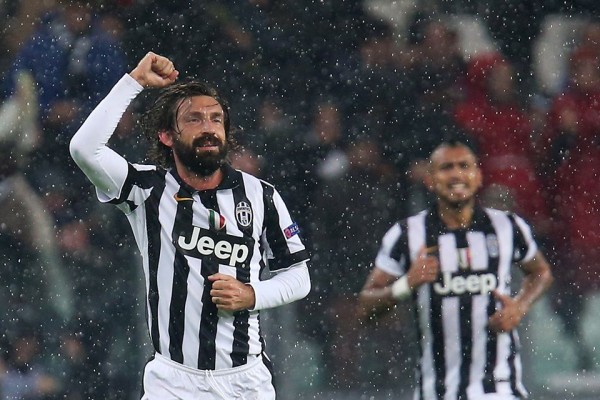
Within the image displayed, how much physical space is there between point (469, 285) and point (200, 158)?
132cm

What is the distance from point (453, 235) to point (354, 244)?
3.07 ft

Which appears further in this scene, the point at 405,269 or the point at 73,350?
the point at 73,350

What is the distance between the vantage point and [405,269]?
4613 millimetres

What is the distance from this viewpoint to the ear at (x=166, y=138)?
3.82 m

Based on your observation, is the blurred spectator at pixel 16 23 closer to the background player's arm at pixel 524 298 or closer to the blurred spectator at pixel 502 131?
the blurred spectator at pixel 502 131

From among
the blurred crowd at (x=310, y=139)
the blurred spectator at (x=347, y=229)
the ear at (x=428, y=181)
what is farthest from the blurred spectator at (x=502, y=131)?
the blurred spectator at (x=347, y=229)

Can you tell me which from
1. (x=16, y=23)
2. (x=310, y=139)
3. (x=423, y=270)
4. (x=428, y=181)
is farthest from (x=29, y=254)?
(x=423, y=270)

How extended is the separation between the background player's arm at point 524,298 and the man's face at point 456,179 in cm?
33

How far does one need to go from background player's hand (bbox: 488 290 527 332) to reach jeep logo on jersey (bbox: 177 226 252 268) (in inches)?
45.1

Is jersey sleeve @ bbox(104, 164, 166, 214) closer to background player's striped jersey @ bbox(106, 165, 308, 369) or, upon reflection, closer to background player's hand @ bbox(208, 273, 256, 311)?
background player's striped jersey @ bbox(106, 165, 308, 369)

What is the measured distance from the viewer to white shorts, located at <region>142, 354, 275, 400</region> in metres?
3.60

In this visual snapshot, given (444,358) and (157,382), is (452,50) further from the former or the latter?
(157,382)

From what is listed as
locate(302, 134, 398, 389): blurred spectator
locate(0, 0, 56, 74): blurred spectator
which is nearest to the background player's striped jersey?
locate(302, 134, 398, 389): blurred spectator

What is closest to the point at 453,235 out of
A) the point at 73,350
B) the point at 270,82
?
the point at 270,82
